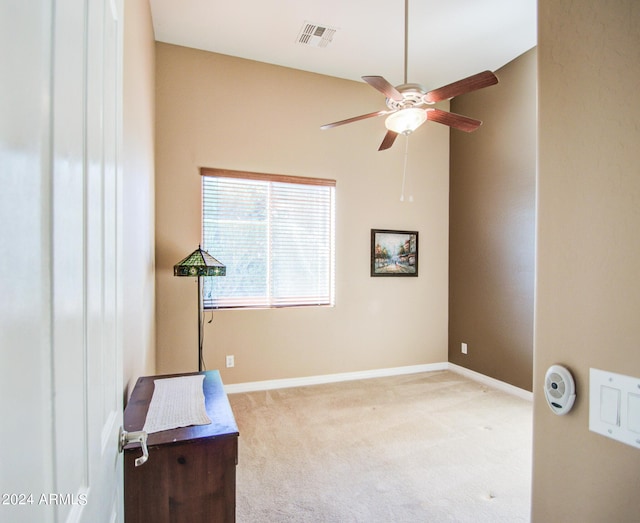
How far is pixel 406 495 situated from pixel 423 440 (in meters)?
0.73

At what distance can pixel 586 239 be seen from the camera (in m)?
0.72

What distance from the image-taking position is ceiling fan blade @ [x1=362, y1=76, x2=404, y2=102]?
216 centimetres

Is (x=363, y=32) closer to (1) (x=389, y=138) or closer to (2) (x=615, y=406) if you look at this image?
(1) (x=389, y=138)

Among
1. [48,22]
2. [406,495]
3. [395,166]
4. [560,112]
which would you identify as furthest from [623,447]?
[395,166]

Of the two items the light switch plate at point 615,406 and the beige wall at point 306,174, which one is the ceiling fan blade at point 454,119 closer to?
the beige wall at point 306,174

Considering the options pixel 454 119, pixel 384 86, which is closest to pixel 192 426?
pixel 384 86

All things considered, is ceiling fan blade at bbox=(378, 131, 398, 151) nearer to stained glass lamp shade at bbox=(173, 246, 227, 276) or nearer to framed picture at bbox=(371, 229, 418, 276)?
framed picture at bbox=(371, 229, 418, 276)

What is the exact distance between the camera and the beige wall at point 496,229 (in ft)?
12.0

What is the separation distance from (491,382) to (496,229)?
1.78 m


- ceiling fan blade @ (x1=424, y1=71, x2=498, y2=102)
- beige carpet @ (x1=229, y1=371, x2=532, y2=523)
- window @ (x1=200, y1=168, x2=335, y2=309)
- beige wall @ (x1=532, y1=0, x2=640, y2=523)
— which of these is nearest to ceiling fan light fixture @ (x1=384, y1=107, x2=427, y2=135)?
ceiling fan blade @ (x1=424, y1=71, x2=498, y2=102)

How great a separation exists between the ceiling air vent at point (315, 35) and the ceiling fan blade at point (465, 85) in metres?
1.56

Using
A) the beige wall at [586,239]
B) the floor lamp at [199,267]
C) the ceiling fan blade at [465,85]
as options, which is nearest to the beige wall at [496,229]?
the ceiling fan blade at [465,85]

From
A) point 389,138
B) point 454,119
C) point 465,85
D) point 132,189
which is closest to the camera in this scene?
point 132,189

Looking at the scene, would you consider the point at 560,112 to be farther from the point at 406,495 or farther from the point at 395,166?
the point at 395,166
